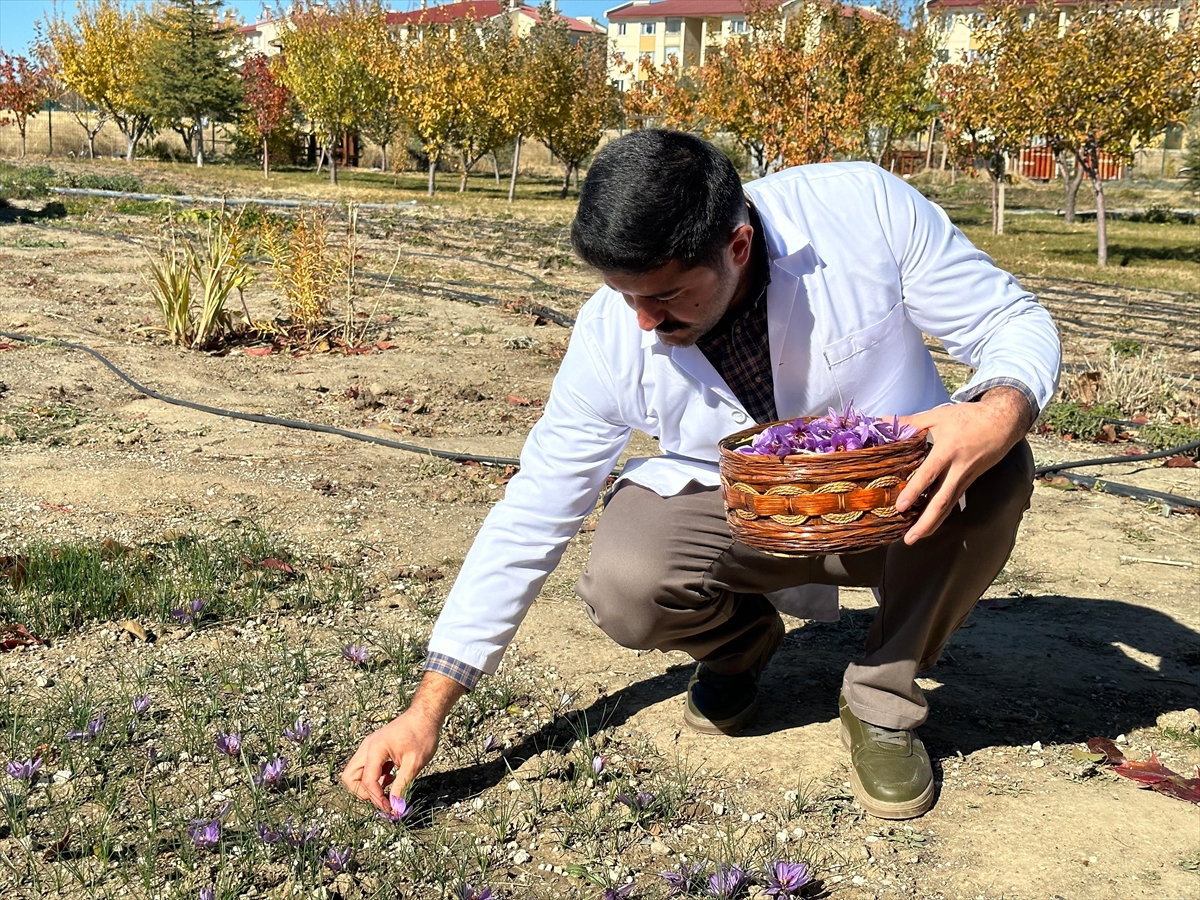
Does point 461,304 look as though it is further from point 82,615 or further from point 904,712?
point 904,712

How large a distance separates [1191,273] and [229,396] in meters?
13.2

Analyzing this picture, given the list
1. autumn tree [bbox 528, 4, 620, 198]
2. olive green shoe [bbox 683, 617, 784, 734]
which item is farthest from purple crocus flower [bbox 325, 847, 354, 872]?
autumn tree [bbox 528, 4, 620, 198]

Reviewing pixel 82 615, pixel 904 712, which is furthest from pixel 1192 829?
pixel 82 615

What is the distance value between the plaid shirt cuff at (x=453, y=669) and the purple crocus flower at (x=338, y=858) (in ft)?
1.27

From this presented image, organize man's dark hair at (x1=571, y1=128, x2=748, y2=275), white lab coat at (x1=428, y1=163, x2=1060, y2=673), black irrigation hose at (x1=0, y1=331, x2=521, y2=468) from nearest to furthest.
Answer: man's dark hair at (x1=571, y1=128, x2=748, y2=275), white lab coat at (x1=428, y1=163, x2=1060, y2=673), black irrigation hose at (x1=0, y1=331, x2=521, y2=468)

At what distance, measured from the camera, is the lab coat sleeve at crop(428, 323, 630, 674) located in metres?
2.43

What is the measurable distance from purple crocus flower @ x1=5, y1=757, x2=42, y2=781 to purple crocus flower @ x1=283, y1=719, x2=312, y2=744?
0.51 metres

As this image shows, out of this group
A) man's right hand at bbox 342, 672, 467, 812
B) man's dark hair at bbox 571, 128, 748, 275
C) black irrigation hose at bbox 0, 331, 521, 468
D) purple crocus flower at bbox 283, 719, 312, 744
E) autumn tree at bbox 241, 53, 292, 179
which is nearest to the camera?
man's dark hair at bbox 571, 128, 748, 275

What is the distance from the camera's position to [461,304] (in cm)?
921

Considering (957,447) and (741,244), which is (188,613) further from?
(957,447)

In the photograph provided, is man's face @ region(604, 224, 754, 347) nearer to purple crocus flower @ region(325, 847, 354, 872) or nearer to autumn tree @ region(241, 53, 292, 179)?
purple crocus flower @ region(325, 847, 354, 872)

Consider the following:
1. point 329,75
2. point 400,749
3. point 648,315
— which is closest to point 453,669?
point 400,749

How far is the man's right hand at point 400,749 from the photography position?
7.66 ft

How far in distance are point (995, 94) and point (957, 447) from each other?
16.6m
